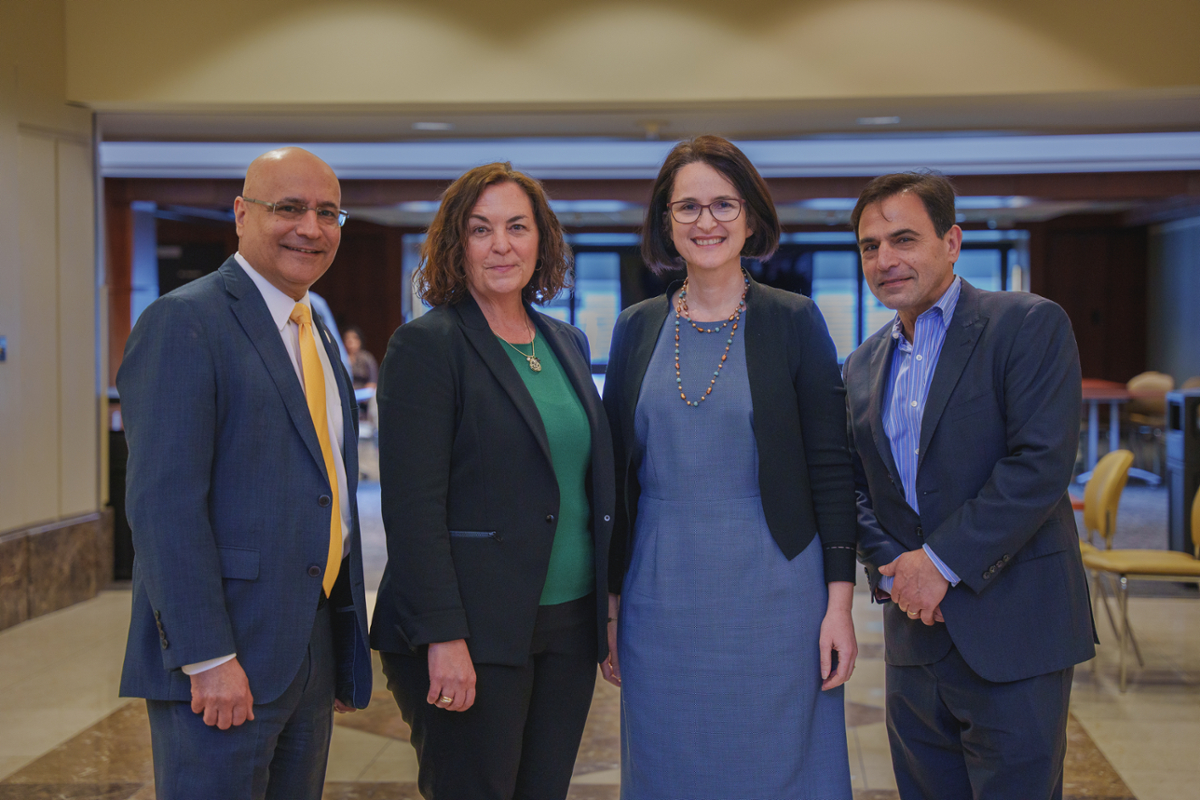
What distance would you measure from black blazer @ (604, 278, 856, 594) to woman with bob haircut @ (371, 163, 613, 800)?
26cm

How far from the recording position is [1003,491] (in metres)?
1.95

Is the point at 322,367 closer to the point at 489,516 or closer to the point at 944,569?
the point at 489,516

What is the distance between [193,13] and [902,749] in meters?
5.52

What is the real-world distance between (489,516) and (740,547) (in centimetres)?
54

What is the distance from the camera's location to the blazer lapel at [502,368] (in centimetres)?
191

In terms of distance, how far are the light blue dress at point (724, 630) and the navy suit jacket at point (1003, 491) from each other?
288mm

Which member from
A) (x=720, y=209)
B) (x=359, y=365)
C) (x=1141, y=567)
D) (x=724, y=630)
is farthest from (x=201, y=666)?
(x=359, y=365)

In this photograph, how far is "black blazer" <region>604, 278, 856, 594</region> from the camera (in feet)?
6.55

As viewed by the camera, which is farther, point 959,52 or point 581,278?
point 581,278

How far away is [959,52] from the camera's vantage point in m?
5.41

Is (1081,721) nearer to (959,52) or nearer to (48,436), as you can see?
(959,52)

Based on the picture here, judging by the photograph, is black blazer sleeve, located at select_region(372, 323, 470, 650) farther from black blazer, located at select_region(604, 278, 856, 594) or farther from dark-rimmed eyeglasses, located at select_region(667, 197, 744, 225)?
dark-rimmed eyeglasses, located at select_region(667, 197, 744, 225)

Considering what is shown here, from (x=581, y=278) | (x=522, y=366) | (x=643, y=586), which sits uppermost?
(x=581, y=278)

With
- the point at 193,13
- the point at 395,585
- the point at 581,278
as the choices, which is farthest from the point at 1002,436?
the point at 581,278
